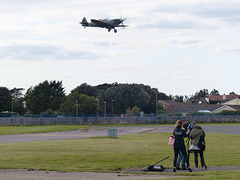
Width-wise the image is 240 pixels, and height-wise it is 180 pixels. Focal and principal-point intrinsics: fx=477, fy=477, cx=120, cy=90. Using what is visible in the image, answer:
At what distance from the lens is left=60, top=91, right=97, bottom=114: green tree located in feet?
391

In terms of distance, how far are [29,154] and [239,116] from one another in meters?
69.3

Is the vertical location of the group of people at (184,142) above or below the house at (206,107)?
below

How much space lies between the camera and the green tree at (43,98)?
145 meters

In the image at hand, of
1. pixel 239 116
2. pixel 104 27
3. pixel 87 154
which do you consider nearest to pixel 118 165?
pixel 87 154

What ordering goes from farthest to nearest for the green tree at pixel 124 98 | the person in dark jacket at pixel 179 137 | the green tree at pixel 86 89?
the green tree at pixel 86 89 → the green tree at pixel 124 98 → the person in dark jacket at pixel 179 137

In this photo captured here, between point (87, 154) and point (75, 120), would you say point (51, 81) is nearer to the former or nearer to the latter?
point (75, 120)

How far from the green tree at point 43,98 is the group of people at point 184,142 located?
12732 cm

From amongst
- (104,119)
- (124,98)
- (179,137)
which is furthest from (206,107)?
(179,137)

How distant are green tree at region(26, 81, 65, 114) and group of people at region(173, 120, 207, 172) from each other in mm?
127322

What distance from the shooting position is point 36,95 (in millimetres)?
145750

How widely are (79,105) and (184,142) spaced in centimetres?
10205

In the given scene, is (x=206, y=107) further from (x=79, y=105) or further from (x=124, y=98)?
(x=79, y=105)

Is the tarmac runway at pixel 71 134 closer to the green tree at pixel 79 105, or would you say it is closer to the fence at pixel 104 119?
the fence at pixel 104 119

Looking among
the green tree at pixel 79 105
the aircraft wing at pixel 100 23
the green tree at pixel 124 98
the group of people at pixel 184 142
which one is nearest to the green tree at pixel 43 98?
the green tree at pixel 124 98
